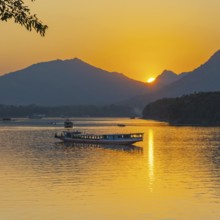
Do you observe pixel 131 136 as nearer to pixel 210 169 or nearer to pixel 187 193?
pixel 210 169

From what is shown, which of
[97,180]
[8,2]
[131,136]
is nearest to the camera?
[8,2]

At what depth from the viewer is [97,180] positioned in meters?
59.9

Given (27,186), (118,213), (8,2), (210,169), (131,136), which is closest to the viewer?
(8,2)

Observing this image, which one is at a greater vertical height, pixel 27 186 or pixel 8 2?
pixel 8 2

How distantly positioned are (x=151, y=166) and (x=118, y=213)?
121 ft

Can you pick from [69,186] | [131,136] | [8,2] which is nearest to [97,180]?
[69,186]

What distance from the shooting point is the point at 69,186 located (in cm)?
5494

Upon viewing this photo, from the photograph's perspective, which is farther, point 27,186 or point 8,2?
point 27,186

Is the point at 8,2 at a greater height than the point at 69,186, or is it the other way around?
the point at 8,2

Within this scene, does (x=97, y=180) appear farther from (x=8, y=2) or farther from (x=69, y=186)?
(x=8, y=2)

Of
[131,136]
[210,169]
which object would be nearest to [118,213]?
[210,169]

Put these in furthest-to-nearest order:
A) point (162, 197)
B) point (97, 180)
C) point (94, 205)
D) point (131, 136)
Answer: point (131, 136), point (97, 180), point (162, 197), point (94, 205)

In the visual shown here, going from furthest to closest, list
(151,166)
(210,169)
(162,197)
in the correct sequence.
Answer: (151,166), (210,169), (162,197)

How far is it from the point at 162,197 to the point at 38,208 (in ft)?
37.9
